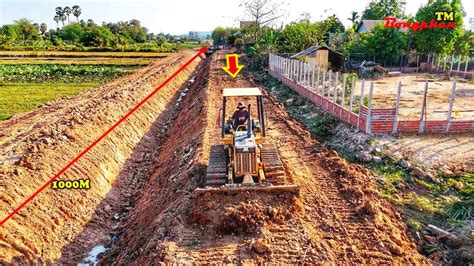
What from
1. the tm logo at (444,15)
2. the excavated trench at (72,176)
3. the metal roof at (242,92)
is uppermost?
the tm logo at (444,15)

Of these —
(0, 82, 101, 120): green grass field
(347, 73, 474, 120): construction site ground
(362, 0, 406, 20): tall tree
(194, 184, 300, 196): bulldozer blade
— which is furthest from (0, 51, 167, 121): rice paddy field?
(362, 0, 406, 20): tall tree

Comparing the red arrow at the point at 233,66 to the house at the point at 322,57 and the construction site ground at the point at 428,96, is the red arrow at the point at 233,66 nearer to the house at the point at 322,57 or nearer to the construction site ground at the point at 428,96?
the house at the point at 322,57

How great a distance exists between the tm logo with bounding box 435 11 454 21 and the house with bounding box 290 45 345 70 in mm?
7791

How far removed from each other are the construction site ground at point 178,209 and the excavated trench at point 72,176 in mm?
33

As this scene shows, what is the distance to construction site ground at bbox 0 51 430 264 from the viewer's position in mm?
7941

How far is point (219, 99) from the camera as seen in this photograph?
926 inches

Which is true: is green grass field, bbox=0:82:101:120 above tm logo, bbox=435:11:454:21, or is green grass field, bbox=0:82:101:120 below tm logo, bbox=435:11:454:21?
below

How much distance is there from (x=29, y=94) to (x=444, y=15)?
1246 inches

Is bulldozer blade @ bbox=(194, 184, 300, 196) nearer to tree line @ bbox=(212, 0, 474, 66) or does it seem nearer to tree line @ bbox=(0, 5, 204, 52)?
tree line @ bbox=(212, 0, 474, 66)

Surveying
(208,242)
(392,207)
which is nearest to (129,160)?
(208,242)

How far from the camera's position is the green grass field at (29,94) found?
23.1 meters

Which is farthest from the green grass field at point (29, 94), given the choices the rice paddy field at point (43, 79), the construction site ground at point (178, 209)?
the construction site ground at point (178, 209)

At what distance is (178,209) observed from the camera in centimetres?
949

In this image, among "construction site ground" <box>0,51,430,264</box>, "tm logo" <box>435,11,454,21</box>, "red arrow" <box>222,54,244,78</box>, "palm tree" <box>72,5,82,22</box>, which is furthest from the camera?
"palm tree" <box>72,5,82,22</box>
